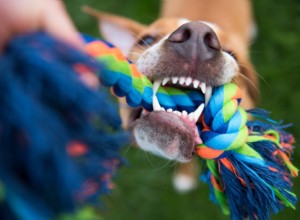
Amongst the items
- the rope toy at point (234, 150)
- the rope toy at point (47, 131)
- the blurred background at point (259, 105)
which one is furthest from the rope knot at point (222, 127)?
the blurred background at point (259, 105)

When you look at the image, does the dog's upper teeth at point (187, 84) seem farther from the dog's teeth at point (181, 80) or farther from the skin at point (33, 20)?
the skin at point (33, 20)

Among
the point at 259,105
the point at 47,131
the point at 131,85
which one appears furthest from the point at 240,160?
the point at 259,105

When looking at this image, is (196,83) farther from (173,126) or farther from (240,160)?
(240,160)

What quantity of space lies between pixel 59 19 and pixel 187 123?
0.70 m

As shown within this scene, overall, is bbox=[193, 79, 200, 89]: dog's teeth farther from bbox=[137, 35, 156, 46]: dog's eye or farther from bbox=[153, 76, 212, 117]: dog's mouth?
bbox=[137, 35, 156, 46]: dog's eye

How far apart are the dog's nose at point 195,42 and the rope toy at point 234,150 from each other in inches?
5.9

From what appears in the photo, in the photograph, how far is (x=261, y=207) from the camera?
1.40m

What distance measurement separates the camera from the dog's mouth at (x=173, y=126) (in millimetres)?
1432

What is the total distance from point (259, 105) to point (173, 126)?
185 cm

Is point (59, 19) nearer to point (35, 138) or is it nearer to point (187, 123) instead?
point (35, 138)

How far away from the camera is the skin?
797mm

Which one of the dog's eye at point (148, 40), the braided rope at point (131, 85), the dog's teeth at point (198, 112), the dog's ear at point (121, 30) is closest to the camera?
the braided rope at point (131, 85)

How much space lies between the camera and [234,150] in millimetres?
1403

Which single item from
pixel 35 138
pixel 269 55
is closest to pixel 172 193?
pixel 269 55
